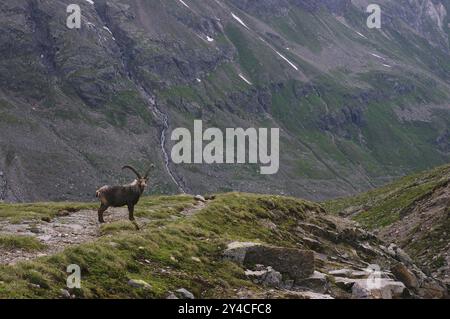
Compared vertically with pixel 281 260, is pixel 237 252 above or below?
above

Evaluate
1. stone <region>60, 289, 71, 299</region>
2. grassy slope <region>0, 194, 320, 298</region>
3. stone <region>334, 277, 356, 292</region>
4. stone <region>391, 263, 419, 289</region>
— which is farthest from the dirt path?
stone <region>391, 263, 419, 289</region>

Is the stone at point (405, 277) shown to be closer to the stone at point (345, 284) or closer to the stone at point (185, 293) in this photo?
the stone at point (345, 284)

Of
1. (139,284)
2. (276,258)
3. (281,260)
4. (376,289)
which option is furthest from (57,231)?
(376,289)

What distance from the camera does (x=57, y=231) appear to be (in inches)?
1045

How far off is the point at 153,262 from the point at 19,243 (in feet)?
17.6

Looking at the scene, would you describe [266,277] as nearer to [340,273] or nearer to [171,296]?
[171,296]

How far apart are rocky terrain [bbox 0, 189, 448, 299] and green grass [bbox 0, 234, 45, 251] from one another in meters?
0.04

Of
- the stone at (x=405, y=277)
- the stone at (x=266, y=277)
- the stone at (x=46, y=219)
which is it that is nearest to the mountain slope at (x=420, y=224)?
the stone at (x=405, y=277)

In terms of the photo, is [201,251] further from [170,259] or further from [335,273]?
[335,273]

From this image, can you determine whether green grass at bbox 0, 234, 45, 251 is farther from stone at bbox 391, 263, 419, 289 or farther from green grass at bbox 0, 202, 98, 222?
stone at bbox 391, 263, 419, 289

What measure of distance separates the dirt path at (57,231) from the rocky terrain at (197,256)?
0.15 ft

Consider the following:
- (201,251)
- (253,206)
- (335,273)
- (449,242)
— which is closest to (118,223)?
(201,251)

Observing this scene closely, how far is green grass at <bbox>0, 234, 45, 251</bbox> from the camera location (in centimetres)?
2208
